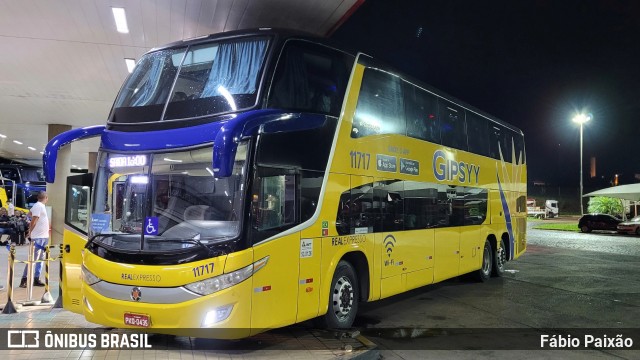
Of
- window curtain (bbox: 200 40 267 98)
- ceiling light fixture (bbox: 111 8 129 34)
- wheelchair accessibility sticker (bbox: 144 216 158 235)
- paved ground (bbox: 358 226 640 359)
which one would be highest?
ceiling light fixture (bbox: 111 8 129 34)

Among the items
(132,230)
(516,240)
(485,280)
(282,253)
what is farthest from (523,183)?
(132,230)

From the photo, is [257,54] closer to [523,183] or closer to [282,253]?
[282,253]

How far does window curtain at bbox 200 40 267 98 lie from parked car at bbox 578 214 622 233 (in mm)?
33502

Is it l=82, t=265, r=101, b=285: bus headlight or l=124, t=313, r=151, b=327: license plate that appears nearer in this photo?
l=124, t=313, r=151, b=327: license plate

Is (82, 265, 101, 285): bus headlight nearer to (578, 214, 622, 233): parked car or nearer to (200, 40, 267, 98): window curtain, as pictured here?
(200, 40, 267, 98): window curtain

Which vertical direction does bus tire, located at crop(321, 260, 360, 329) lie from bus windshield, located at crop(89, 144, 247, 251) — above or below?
below

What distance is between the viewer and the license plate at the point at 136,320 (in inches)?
Answer: 213

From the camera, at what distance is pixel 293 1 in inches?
408

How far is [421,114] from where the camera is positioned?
9.34 m

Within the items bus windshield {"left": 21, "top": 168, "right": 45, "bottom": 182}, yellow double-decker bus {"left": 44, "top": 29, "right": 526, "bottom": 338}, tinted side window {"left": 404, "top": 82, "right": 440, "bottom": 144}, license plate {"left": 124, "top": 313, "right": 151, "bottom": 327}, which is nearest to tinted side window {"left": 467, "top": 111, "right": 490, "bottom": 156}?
tinted side window {"left": 404, "top": 82, "right": 440, "bottom": 144}

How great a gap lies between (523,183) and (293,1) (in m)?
9.59

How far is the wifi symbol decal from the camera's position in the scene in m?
8.05

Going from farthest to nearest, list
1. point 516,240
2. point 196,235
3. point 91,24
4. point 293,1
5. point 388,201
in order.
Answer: point 516,240
point 91,24
point 293,1
point 388,201
point 196,235

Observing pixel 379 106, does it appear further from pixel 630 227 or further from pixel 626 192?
pixel 626 192
